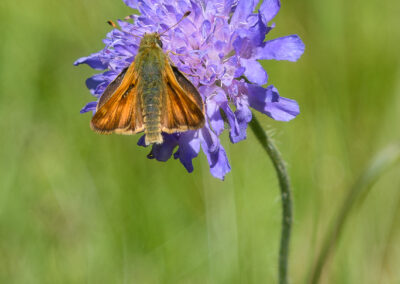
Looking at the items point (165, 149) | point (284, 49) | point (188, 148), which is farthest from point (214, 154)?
point (284, 49)

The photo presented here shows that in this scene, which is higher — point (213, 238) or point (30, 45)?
point (30, 45)

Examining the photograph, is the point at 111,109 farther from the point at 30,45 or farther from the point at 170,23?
the point at 30,45

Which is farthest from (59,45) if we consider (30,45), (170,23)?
(170,23)

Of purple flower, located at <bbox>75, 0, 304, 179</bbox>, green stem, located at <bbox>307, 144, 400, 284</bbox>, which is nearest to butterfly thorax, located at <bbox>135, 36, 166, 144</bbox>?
purple flower, located at <bbox>75, 0, 304, 179</bbox>

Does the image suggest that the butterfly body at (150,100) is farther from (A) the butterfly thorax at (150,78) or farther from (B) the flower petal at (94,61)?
(B) the flower petal at (94,61)

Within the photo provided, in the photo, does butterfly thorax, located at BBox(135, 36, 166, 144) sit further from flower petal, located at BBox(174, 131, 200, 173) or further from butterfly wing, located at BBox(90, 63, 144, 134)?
flower petal, located at BBox(174, 131, 200, 173)
